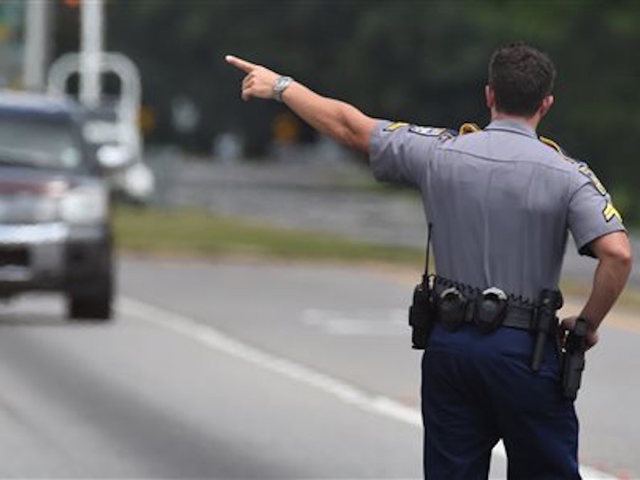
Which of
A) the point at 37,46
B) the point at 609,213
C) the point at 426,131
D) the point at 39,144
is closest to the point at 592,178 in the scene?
the point at 609,213

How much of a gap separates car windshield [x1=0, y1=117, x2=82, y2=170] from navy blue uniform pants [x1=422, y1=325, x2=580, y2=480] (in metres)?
13.1

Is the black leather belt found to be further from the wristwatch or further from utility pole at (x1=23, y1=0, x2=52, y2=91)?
utility pole at (x1=23, y1=0, x2=52, y2=91)

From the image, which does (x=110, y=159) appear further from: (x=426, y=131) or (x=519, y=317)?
(x=519, y=317)

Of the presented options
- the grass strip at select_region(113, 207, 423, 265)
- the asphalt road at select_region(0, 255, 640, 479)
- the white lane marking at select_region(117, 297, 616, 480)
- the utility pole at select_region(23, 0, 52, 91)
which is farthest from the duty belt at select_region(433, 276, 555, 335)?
the utility pole at select_region(23, 0, 52, 91)

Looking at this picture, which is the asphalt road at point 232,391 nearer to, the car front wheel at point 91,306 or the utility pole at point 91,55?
the car front wheel at point 91,306

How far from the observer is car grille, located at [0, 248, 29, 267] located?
63.3 ft

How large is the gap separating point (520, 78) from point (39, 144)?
1348 cm

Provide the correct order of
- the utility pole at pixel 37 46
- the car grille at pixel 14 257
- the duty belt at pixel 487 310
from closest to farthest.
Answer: the duty belt at pixel 487 310, the car grille at pixel 14 257, the utility pole at pixel 37 46

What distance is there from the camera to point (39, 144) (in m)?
20.1

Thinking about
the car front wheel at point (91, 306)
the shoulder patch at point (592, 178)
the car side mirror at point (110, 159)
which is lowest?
the car front wheel at point (91, 306)

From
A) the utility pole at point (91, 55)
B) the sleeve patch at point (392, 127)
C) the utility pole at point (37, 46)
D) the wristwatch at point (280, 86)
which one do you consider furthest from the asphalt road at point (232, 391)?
the utility pole at point (37, 46)

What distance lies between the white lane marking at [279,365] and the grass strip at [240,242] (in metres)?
8.82

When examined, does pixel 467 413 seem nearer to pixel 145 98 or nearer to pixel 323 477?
pixel 323 477

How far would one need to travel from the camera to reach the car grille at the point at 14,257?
19297 millimetres
